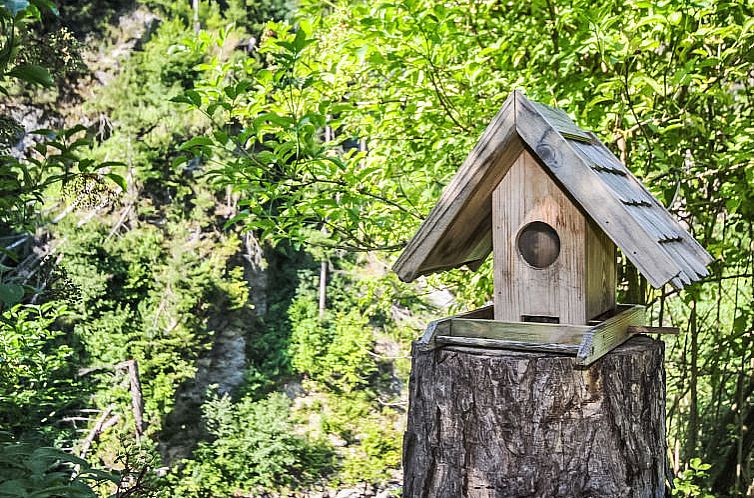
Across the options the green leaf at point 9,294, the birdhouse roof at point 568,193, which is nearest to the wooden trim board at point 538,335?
the birdhouse roof at point 568,193

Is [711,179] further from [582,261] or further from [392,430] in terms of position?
[392,430]

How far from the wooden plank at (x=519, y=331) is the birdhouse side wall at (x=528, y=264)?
0.07 m

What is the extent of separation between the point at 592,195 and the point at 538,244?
0.18m

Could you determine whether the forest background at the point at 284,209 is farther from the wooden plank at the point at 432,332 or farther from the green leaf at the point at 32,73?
the wooden plank at the point at 432,332

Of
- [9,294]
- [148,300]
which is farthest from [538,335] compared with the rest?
[148,300]

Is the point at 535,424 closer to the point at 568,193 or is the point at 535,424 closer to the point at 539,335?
the point at 539,335

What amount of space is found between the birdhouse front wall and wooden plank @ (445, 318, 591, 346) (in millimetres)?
70

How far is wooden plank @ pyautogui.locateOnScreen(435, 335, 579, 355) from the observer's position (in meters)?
1.30

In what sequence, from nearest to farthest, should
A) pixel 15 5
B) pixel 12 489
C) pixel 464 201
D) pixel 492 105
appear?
pixel 15 5 < pixel 12 489 < pixel 464 201 < pixel 492 105

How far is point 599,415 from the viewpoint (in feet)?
4.31

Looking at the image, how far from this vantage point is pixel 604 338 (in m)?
1.33

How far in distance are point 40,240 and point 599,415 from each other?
23.5ft

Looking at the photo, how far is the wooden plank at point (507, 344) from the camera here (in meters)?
1.30

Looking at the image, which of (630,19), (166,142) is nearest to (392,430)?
(166,142)
